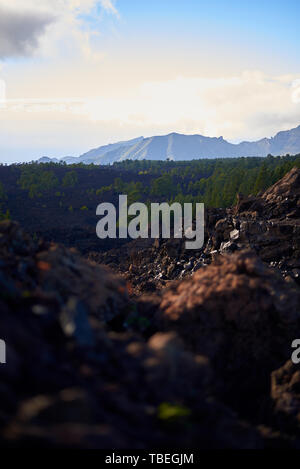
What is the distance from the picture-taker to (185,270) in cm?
3509

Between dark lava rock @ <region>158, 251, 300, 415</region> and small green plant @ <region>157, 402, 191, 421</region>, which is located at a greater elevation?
dark lava rock @ <region>158, 251, 300, 415</region>

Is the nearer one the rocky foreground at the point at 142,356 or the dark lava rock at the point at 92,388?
the dark lava rock at the point at 92,388

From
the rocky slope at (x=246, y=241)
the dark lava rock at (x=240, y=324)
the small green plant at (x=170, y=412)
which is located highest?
the rocky slope at (x=246, y=241)

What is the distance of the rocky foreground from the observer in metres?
5.91

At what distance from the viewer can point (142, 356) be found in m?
7.47

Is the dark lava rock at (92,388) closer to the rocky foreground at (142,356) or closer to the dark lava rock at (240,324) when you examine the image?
the rocky foreground at (142,356)

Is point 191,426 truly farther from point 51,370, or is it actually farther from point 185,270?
point 185,270

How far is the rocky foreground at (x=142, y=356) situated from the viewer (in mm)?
5914

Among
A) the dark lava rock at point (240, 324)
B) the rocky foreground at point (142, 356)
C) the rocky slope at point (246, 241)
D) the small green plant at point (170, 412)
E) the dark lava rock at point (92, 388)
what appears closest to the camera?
the dark lava rock at point (92, 388)

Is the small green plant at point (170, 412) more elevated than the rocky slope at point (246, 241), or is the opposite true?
the rocky slope at point (246, 241)

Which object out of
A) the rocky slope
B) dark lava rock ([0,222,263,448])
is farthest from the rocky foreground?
Result: the rocky slope

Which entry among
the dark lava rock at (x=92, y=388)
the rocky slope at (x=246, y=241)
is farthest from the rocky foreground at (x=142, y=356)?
the rocky slope at (x=246, y=241)

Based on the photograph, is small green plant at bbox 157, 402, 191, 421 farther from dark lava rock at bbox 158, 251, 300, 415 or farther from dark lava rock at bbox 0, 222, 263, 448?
dark lava rock at bbox 158, 251, 300, 415

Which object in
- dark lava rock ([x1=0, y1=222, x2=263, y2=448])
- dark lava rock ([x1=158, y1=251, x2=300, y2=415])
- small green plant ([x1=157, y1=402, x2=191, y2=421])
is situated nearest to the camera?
dark lava rock ([x1=0, y1=222, x2=263, y2=448])
